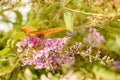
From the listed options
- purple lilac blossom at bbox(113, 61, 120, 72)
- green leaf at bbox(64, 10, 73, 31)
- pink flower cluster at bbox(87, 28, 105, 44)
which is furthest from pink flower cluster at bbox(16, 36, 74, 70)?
purple lilac blossom at bbox(113, 61, 120, 72)

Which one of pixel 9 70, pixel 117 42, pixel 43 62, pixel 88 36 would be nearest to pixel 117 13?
pixel 43 62

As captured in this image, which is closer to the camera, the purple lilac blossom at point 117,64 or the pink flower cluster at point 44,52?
the pink flower cluster at point 44,52

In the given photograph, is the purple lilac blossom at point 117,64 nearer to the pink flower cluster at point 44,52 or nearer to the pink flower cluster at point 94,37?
the pink flower cluster at point 94,37

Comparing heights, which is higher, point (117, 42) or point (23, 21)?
point (23, 21)

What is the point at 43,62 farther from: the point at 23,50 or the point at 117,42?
the point at 117,42

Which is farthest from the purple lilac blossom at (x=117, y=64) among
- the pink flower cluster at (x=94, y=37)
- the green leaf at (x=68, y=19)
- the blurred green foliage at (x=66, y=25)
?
the green leaf at (x=68, y=19)

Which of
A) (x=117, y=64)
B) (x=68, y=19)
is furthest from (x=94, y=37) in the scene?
(x=68, y=19)

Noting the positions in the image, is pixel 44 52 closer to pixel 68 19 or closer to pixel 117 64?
pixel 68 19
